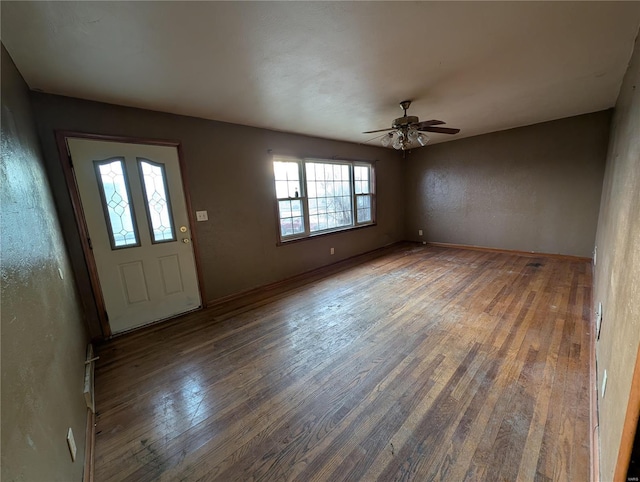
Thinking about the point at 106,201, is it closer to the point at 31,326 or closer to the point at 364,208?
the point at 31,326

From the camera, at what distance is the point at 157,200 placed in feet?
9.21

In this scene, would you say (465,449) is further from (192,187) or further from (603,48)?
(192,187)

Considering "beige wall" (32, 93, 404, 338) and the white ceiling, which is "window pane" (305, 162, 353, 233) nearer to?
"beige wall" (32, 93, 404, 338)

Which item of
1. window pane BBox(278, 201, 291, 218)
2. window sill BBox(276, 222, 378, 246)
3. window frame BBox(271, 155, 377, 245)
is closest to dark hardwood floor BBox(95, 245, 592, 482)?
window sill BBox(276, 222, 378, 246)

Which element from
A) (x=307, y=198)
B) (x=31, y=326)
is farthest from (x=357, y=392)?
(x=307, y=198)

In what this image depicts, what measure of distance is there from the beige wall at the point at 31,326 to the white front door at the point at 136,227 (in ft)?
1.61

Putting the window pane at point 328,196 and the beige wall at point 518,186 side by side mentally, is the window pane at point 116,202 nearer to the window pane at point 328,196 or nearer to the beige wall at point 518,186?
the window pane at point 328,196

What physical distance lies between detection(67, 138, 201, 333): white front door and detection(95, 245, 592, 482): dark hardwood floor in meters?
0.34

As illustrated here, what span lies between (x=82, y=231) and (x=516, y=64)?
164 inches

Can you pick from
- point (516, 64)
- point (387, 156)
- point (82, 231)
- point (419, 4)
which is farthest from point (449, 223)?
point (82, 231)

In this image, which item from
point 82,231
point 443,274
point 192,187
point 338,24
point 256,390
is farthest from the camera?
point 443,274

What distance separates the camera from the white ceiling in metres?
1.40

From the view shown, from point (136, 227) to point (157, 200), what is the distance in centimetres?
36

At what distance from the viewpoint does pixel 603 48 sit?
6.37 feet
